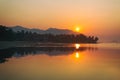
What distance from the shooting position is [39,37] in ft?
379

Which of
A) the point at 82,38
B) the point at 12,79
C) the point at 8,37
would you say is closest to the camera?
the point at 12,79

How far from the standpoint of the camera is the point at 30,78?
1242cm

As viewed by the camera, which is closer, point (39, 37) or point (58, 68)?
point (58, 68)

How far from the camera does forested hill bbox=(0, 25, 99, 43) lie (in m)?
63.3

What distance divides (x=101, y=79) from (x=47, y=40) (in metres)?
111

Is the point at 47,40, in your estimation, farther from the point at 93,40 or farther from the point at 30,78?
the point at 30,78

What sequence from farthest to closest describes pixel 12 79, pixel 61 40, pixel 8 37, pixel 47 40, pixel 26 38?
pixel 61 40 < pixel 47 40 < pixel 26 38 < pixel 8 37 < pixel 12 79

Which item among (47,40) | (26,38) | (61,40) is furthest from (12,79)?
(61,40)

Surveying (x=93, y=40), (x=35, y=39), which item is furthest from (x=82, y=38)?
(x=35, y=39)

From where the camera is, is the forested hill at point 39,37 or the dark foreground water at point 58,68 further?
the forested hill at point 39,37

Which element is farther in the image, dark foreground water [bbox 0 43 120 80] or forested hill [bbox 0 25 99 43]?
forested hill [bbox 0 25 99 43]

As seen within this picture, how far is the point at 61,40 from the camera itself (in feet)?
455

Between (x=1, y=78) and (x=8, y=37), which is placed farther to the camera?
(x=8, y=37)

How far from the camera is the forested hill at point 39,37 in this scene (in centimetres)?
6332
